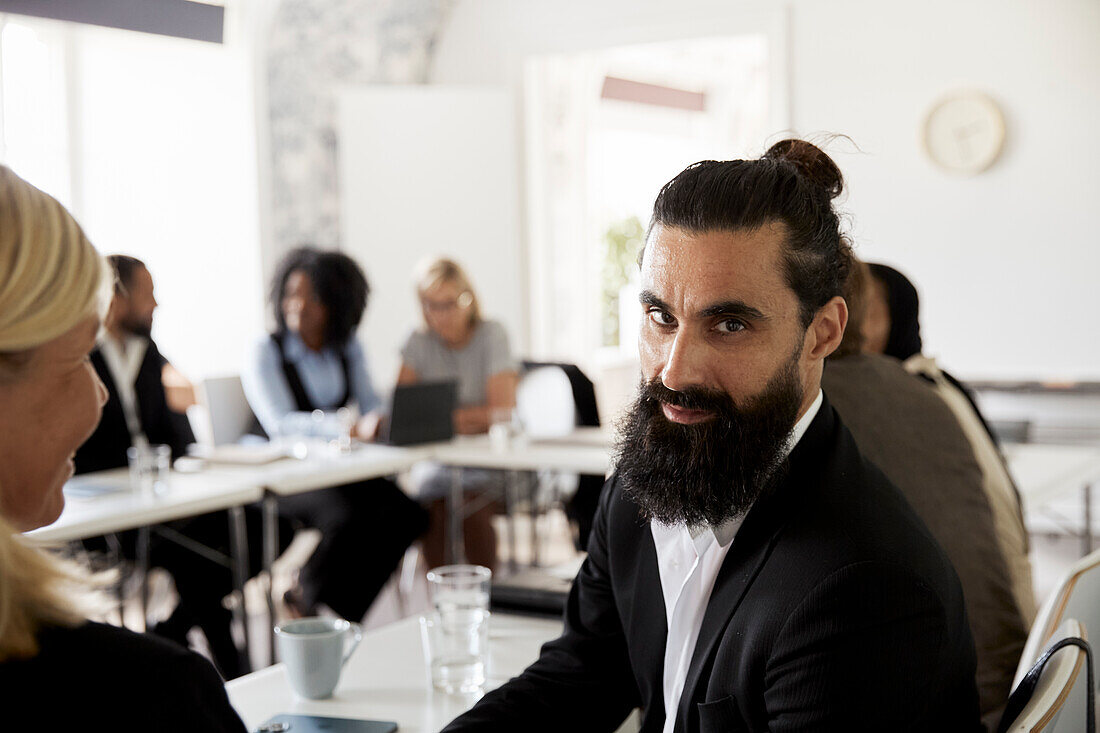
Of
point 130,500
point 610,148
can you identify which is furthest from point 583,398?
point 610,148

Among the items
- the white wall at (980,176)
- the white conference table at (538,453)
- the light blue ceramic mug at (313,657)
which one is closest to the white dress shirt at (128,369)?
the white conference table at (538,453)

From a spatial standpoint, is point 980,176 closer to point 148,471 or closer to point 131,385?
point 131,385

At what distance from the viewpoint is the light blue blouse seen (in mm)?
4215

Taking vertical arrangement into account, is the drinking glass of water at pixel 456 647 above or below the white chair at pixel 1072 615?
below

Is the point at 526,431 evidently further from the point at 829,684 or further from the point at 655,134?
the point at 655,134

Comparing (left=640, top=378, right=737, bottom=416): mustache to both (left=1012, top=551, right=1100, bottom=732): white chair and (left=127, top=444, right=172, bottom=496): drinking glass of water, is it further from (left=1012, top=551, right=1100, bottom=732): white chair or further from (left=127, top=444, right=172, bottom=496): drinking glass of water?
(left=127, top=444, right=172, bottom=496): drinking glass of water

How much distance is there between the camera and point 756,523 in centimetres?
131

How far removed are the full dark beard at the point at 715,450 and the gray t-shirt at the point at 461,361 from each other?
343cm

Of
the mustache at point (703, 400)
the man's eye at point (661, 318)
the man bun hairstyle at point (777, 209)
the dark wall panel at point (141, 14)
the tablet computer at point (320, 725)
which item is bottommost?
the tablet computer at point (320, 725)

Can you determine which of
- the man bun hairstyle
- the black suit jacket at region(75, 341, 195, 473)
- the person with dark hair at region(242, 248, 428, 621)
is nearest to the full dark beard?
the man bun hairstyle

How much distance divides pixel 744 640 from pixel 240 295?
5.30m

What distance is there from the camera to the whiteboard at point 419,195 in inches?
261

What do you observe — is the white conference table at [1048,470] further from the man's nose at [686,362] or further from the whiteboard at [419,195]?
the whiteboard at [419,195]

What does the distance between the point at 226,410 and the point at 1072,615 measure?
3.57 m
